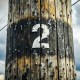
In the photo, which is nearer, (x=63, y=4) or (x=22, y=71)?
(x=22, y=71)

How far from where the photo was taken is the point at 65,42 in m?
4.59

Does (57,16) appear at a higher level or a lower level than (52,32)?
higher

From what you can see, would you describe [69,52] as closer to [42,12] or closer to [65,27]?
[65,27]

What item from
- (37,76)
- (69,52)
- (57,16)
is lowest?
(37,76)

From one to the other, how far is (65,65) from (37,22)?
2.79ft

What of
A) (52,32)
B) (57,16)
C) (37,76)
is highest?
(57,16)

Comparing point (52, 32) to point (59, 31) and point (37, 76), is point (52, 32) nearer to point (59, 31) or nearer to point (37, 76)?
point (59, 31)

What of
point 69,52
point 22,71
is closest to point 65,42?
point 69,52

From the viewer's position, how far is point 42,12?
4.52 m

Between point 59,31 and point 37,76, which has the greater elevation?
point 59,31

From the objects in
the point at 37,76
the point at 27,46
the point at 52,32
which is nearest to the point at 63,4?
the point at 52,32

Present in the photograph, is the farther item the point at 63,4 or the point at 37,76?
the point at 63,4

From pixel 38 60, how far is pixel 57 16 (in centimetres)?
83

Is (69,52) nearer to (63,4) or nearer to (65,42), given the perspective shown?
(65,42)
